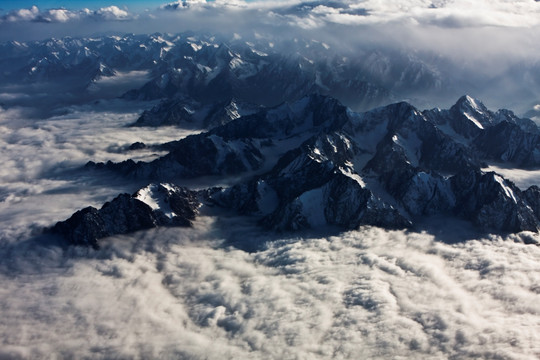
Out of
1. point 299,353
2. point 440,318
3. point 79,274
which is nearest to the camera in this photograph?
point 299,353

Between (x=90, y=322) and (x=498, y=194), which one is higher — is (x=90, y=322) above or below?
below

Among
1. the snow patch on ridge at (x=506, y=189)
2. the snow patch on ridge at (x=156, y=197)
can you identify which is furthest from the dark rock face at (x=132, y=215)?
the snow patch on ridge at (x=506, y=189)

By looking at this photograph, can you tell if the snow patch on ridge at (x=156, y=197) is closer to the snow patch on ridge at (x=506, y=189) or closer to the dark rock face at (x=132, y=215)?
the dark rock face at (x=132, y=215)

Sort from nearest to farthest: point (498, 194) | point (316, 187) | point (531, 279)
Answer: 1. point (531, 279)
2. point (498, 194)
3. point (316, 187)

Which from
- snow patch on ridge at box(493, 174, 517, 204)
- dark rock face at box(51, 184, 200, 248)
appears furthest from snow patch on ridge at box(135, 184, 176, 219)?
snow patch on ridge at box(493, 174, 517, 204)

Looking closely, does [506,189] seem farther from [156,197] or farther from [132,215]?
[132,215]

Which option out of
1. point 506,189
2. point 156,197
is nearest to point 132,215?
point 156,197

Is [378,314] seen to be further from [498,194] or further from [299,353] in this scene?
[498,194]

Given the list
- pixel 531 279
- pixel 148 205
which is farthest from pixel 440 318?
pixel 148 205

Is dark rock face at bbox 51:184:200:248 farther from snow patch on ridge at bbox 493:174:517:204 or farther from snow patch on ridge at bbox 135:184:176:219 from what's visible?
snow patch on ridge at bbox 493:174:517:204
